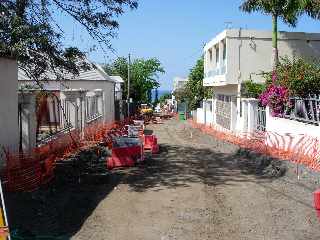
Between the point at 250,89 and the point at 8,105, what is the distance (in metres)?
19.0

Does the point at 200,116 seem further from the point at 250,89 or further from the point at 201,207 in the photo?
the point at 201,207

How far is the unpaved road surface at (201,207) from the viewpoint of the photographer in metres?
8.88

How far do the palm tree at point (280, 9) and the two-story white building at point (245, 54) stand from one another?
154cm

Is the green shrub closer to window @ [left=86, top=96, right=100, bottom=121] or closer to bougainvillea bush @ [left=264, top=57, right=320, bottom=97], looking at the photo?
window @ [left=86, top=96, right=100, bottom=121]

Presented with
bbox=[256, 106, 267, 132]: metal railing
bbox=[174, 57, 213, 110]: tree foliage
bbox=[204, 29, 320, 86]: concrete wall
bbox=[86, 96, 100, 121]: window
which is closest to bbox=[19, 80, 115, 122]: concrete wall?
bbox=[86, 96, 100, 121]: window

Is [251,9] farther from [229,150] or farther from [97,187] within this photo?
[97,187]

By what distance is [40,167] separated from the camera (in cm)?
1283

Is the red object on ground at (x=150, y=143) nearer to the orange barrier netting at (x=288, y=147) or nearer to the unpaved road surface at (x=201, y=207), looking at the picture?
the orange barrier netting at (x=288, y=147)

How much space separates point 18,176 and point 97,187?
1.96 m

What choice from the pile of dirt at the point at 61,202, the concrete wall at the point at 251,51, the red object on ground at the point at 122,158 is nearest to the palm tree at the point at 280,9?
the concrete wall at the point at 251,51

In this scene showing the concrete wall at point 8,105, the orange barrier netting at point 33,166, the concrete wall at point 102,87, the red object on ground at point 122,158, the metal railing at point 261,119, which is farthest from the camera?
the concrete wall at point 102,87

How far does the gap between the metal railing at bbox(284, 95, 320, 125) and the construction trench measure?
193 cm

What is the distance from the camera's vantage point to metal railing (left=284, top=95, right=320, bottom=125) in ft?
55.1

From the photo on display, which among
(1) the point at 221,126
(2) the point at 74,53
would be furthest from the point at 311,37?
(2) the point at 74,53
